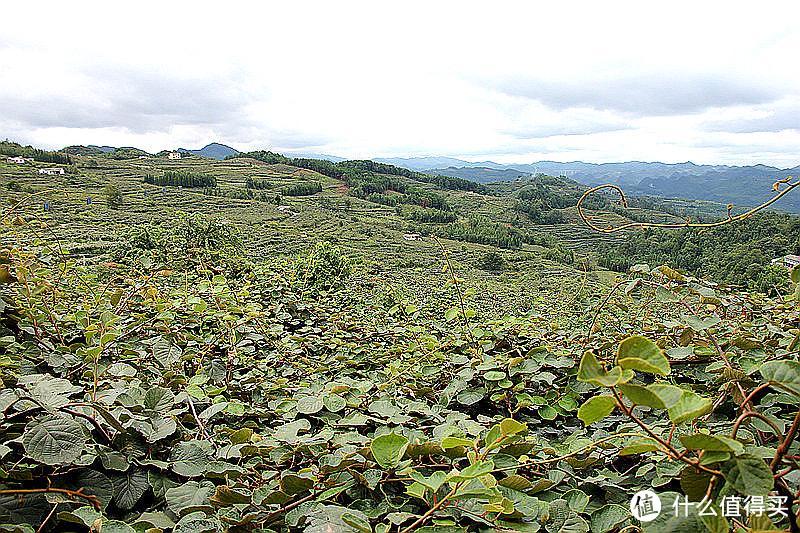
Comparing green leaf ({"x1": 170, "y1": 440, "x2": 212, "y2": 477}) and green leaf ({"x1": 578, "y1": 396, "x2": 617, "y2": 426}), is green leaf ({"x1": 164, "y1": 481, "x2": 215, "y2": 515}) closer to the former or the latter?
green leaf ({"x1": 170, "y1": 440, "x2": 212, "y2": 477})

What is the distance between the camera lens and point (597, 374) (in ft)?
1.41

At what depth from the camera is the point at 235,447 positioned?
0.91 m

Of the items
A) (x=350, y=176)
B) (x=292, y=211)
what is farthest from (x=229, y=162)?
(x=292, y=211)

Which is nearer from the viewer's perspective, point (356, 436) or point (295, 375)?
point (356, 436)

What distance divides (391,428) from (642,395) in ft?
2.39

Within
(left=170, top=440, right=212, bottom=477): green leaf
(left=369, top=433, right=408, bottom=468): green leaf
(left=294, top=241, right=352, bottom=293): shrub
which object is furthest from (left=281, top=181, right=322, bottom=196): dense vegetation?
(left=369, top=433, right=408, bottom=468): green leaf

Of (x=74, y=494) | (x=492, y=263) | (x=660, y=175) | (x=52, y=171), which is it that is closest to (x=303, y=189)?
(x=52, y=171)

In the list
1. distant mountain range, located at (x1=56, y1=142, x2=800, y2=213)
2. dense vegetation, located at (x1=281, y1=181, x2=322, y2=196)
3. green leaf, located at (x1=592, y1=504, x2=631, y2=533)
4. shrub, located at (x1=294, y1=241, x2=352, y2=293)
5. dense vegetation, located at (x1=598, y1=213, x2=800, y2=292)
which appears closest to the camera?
green leaf, located at (x1=592, y1=504, x2=631, y2=533)

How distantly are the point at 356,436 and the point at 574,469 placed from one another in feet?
1.37

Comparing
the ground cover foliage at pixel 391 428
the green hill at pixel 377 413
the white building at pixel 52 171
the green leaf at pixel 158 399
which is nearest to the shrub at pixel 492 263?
the green hill at pixel 377 413

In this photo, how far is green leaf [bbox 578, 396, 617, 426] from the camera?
488 mm

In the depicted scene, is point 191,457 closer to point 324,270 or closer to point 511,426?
point 511,426

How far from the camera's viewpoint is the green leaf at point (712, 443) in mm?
429

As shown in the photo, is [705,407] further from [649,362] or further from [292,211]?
[292,211]
